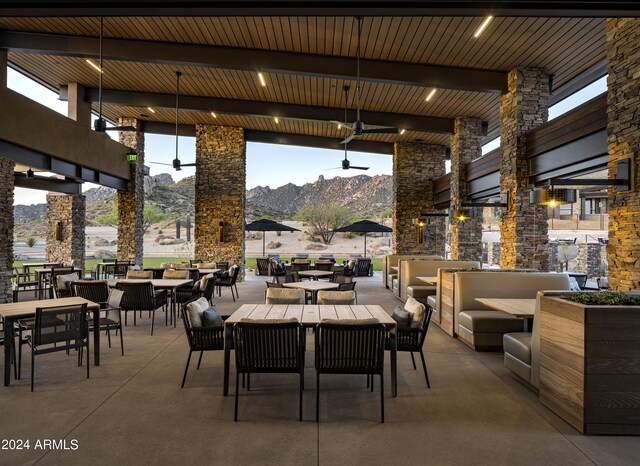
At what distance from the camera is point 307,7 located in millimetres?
2191

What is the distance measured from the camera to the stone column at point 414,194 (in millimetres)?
15289

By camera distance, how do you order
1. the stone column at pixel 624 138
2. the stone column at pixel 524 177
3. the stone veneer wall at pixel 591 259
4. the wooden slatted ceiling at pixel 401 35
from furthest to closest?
the stone veneer wall at pixel 591 259
the stone column at pixel 524 177
the wooden slatted ceiling at pixel 401 35
the stone column at pixel 624 138

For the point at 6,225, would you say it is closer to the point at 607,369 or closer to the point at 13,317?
the point at 13,317

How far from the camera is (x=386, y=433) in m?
3.05

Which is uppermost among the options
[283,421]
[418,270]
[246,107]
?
[246,107]

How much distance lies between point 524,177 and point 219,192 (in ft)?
32.3

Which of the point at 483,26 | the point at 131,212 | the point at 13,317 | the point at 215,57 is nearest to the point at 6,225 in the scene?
the point at 131,212

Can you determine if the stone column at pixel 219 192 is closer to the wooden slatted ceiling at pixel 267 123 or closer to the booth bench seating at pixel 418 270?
the wooden slatted ceiling at pixel 267 123

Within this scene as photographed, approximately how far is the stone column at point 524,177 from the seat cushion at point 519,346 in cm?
453

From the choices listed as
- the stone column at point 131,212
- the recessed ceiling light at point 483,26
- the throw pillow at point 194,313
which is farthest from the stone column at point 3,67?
the recessed ceiling light at point 483,26

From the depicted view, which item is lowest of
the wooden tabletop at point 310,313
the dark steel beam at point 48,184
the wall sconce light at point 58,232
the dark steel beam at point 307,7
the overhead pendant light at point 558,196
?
the wooden tabletop at point 310,313

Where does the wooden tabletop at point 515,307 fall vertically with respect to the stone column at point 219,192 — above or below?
below

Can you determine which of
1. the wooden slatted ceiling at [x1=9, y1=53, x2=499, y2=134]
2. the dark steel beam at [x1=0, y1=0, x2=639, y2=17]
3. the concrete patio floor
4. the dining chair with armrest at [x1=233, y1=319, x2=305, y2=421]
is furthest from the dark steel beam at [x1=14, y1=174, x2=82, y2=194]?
the dark steel beam at [x1=0, y1=0, x2=639, y2=17]

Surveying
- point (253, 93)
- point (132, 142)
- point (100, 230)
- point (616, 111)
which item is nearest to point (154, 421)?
point (616, 111)
